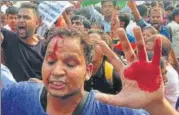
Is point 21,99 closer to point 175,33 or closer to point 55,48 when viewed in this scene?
point 55,48

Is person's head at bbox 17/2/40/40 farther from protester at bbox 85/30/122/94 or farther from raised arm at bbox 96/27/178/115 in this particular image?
raised arm at bbox 96/27/178/115

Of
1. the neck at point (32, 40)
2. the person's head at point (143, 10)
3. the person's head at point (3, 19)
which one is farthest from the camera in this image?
the person's head at point (143, 10)

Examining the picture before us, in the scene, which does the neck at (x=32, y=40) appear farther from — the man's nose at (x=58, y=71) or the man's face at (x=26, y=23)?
the man's nose at (x=58, y=71)

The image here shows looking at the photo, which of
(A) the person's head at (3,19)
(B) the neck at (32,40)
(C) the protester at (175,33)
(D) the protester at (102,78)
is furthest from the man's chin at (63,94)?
(A) the person's head at (3,19)

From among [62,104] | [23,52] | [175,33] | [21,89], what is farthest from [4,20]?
[62,104]

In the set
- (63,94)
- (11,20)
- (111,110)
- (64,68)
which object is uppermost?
(64,68)

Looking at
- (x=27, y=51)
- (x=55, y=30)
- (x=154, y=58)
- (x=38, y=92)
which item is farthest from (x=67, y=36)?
(x=27, y=51)

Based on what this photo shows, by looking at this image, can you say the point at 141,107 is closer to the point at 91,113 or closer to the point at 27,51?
the point at 91,113

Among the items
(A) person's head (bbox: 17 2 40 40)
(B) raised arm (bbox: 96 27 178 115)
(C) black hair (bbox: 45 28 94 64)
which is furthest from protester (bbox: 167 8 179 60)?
(B) raised arm (bbox: 96 27 178 115)

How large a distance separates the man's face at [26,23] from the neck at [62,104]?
236 centimetres

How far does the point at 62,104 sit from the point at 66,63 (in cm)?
20

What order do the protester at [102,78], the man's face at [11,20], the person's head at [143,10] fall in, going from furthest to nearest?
the person's head at [143,10] < the man's face at [11,20] < the protester at [102,78]

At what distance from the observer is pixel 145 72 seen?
228 cm

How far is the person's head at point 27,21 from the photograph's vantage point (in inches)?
189
